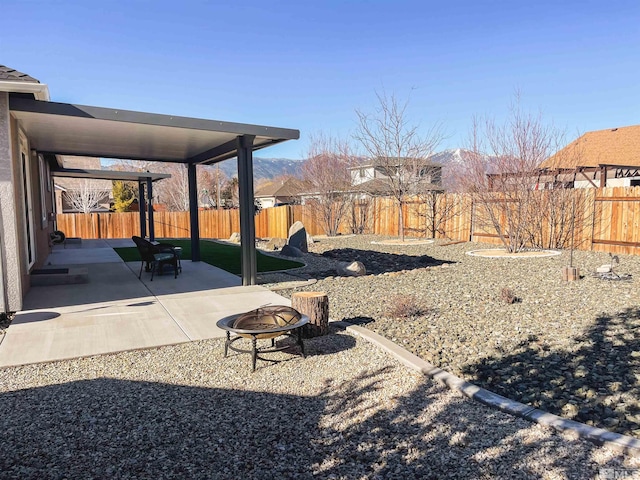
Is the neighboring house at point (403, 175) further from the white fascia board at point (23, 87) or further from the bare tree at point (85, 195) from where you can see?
the bare tree at point (85, 195)

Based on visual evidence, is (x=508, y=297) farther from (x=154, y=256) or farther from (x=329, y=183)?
(x=329, y=183)

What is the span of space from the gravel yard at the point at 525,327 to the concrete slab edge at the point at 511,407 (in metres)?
0.18

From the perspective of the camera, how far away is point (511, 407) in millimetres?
3400

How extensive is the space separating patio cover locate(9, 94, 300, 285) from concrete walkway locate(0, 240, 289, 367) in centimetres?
122

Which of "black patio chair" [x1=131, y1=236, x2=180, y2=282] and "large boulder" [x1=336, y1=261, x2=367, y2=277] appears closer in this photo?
"black patio chair" [x1=131, y1=236, x2=180, y2=282]

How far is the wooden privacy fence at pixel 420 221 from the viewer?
12.8 metres

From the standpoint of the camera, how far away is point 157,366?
4414 mm

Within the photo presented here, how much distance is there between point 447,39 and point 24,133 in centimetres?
1389

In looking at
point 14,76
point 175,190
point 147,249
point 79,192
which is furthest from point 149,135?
point 175,190

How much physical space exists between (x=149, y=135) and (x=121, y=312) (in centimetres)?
359

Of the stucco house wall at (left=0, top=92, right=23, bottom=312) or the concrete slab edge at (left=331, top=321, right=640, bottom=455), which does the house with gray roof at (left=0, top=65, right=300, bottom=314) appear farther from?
the concrete slab edge at (left=331, top=321, right=640, bottom=455)

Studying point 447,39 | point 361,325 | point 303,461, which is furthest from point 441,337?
point 447,39

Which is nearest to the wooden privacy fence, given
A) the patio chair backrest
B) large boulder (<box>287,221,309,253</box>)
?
large boulder (<box>287,221,309,253</box>)

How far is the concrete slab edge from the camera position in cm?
285
